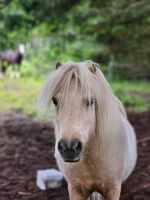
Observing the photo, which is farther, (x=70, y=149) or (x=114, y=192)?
(x=114, y=192)

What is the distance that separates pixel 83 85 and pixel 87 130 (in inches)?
10.9

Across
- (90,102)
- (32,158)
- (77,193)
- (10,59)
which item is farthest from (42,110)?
(10,59)

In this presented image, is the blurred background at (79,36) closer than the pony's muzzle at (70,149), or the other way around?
the pony's muzzle at (70,149)

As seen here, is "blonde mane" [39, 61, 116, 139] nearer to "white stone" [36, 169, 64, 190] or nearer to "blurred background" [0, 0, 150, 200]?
"blurred background" [0, 0, 150, 200]

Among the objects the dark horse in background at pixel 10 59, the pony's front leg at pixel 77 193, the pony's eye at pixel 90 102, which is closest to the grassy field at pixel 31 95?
the dark horse in background at pixel 10 59

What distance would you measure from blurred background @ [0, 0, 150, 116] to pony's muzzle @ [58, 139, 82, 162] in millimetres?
4133

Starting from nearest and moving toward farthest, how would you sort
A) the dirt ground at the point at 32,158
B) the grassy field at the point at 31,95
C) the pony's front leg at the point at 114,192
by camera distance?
the pony's front leg at the point at 114,192
the dirt ground at the point at 32,158
the grassy field at the point at 31,95

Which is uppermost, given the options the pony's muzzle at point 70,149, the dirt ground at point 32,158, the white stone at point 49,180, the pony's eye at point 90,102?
the pony's eye at point 90,102

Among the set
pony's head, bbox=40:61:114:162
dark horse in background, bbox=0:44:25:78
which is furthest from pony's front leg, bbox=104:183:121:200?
dark horse in background, bbox=0:44:25:78

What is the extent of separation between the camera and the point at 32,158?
588 centimetres

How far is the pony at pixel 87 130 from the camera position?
8.63ft

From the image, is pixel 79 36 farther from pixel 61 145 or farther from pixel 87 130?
pixel 61 145

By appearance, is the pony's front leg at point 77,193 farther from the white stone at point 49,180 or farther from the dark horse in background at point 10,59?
the dark horse in background at point 10,59

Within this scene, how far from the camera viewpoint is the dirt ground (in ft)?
14.7
